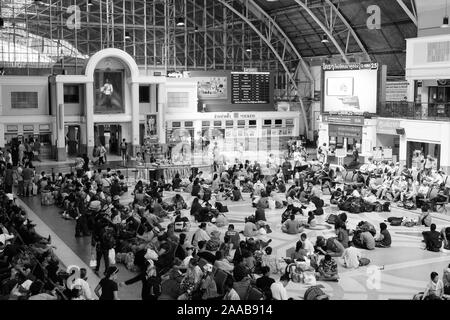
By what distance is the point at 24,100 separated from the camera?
131 feet

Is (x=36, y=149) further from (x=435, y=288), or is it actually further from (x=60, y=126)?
(x=435, y=288)

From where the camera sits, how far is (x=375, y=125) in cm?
3750

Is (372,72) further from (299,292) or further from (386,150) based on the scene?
(299,292)

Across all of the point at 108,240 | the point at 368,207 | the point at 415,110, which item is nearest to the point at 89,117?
the point at 415,110

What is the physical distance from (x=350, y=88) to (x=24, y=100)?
21.3m

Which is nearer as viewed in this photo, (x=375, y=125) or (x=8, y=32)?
(x=375, y=125)

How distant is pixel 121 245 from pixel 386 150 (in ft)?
73.3

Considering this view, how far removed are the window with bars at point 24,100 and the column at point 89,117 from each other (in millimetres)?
3361

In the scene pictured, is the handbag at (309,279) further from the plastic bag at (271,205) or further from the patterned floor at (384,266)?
the plastic bag at (271,205)

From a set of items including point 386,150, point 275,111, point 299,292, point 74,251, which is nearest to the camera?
point 299,292
